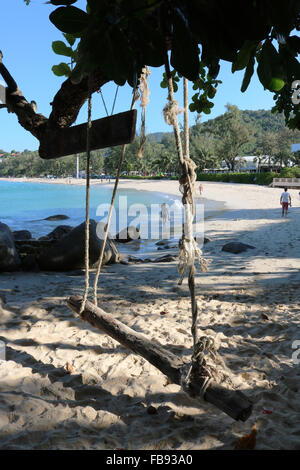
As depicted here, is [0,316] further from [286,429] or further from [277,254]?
[277,254]

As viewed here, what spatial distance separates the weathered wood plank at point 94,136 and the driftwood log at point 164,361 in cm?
120

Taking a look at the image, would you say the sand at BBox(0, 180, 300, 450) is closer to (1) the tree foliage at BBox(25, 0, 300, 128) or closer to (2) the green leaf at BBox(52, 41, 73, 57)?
(1) the tree foliage at BBox(25, 0, 300, 128)

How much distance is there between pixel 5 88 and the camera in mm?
2975

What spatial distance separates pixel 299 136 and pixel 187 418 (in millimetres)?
66950

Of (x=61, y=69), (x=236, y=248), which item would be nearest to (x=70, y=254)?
(x=236, y=248)

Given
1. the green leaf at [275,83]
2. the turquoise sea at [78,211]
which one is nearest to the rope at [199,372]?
the green leaf at [275,83]

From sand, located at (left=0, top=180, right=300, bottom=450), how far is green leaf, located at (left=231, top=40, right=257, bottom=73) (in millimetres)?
1882

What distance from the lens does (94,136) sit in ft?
7.47

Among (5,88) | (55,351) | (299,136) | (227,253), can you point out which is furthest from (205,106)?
(299,136)

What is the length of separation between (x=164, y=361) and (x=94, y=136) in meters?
1.50

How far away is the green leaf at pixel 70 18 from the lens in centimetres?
112

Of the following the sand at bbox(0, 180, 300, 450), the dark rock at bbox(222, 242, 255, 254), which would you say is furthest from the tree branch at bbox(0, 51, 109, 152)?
the dark rock at bbox(222, 242, 255, 254)

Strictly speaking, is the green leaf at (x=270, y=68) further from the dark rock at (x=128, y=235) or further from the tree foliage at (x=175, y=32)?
the dark rock at (x=128, y=235)

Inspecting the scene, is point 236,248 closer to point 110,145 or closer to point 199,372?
point 110,145
